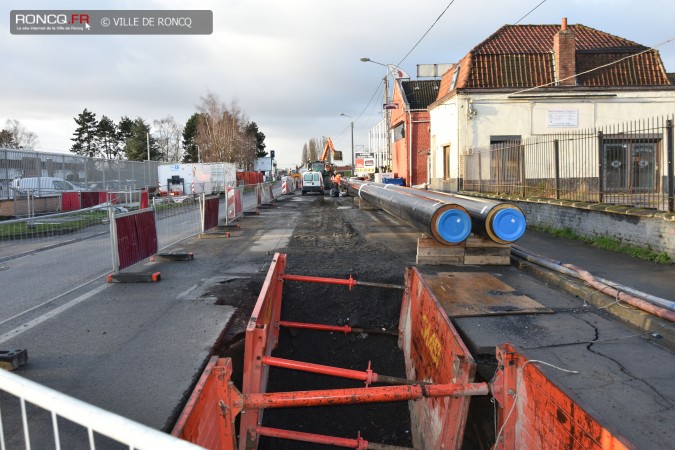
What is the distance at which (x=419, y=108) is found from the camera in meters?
38.4

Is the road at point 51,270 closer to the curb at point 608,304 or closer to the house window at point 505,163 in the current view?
the curb at point 608,304

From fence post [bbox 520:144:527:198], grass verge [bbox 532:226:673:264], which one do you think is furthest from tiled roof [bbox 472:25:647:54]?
grass verge [bbox 532:226:673:264]

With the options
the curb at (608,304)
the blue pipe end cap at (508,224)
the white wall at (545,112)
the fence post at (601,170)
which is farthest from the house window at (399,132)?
the curb at (608,304)

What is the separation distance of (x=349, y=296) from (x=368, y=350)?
1300 mm

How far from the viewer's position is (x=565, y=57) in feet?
73.0

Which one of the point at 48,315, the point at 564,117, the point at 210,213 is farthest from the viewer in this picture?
the point at 564,117

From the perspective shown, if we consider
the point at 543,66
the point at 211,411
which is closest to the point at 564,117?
the point at 543,66

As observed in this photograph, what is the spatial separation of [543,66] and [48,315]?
22.5m

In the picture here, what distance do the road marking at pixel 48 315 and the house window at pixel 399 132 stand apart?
34397 mm

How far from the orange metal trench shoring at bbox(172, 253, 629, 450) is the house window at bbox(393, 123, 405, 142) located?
36.9m

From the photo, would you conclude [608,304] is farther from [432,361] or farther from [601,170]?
[601,170]

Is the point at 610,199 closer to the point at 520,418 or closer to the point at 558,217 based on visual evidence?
the point at 558,217

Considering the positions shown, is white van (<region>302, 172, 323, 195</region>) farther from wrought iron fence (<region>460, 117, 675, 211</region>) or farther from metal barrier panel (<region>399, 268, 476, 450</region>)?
metal barrier panel (<region>399, 268, 476, 450</region>)

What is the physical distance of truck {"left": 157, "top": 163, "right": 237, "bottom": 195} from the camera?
3872cm
